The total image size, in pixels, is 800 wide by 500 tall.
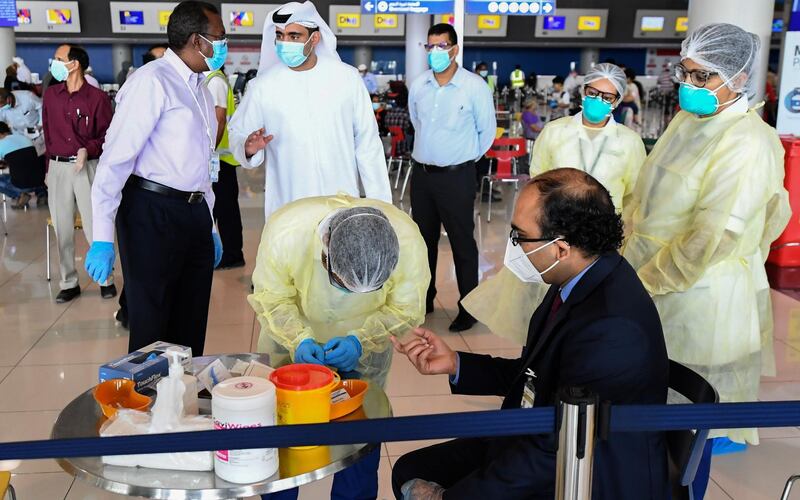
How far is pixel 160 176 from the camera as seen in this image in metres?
2.89

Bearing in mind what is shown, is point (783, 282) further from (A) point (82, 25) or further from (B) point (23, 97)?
(A) point (82, 25)

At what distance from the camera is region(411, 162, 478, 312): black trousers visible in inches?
183

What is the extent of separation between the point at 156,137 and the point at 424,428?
70.6 inches

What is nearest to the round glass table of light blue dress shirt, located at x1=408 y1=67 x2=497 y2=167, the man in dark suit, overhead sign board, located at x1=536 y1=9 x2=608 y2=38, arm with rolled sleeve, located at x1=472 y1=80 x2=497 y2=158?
the man in dark suit

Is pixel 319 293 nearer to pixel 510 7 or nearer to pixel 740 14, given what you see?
pixel 740 14

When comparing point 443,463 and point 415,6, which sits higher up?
point 415,6

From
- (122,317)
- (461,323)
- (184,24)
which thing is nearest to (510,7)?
(461,323)

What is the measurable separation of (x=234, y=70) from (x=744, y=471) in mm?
18333

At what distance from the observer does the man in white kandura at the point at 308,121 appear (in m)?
3.37

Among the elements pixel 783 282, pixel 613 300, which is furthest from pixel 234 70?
pixel 613 300

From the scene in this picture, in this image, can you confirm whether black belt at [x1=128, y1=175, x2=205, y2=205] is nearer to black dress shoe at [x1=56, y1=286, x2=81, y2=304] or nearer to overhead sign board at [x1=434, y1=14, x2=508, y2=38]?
black dress shoe at [x1=56, y1=286, x2=81, y2=304]

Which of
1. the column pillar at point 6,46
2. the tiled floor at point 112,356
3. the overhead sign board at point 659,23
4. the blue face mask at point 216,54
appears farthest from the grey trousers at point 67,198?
the overhead sign board at point 659,23

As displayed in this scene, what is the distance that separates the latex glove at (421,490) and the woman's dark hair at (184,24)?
183 centimetres

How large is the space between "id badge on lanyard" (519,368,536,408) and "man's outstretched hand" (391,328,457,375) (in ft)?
1.12
